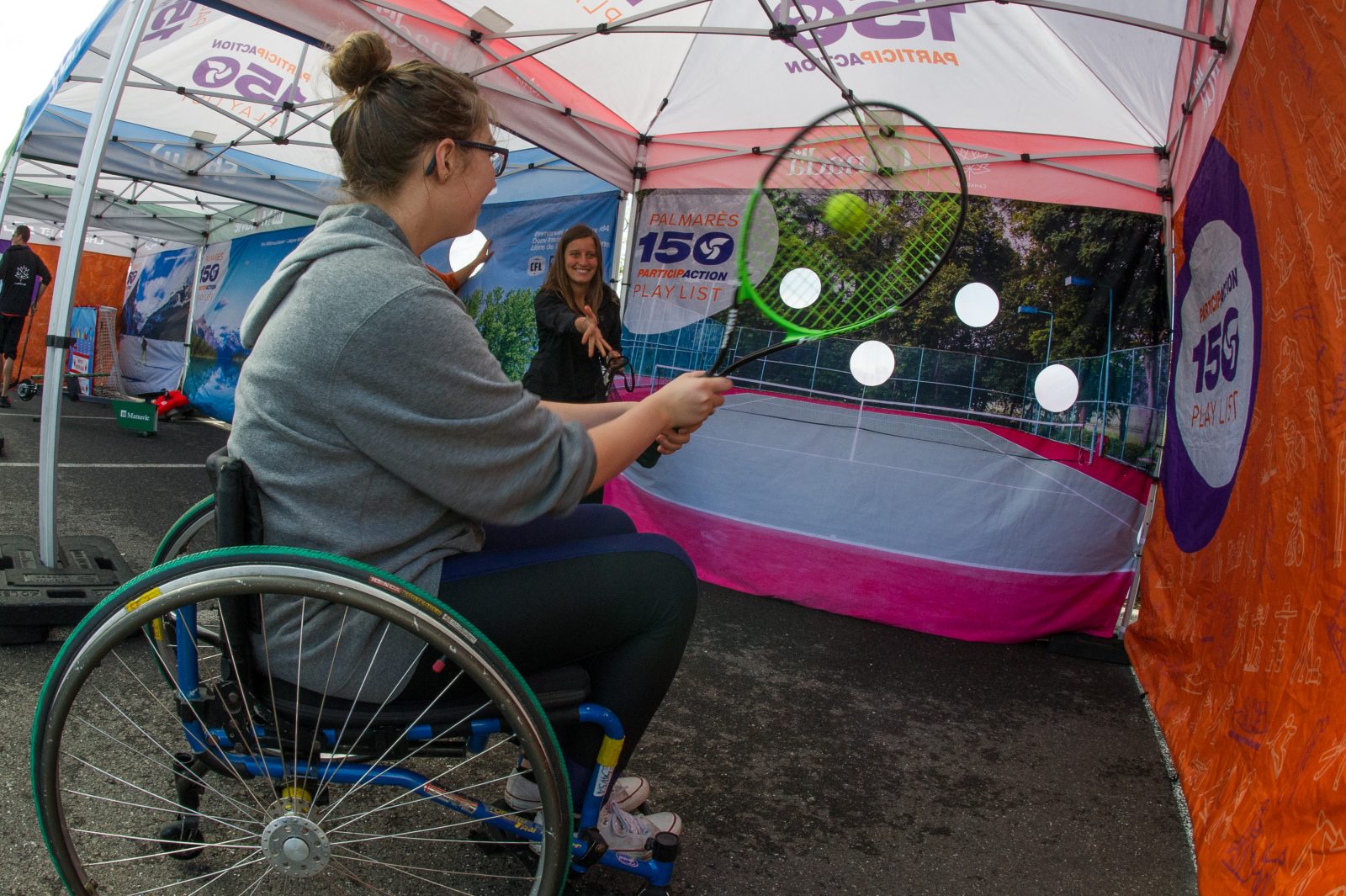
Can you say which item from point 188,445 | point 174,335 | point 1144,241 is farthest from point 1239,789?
point 174,335

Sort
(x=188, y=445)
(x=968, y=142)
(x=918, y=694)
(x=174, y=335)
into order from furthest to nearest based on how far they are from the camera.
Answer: (x=174, y=335) < (x=188, y=445) < (x=968, y=142) < (x=918, y=694)

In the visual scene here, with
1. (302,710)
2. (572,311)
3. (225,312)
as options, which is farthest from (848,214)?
(225,312)

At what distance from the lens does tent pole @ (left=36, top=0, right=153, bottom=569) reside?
111 inches

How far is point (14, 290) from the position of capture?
8.42 m

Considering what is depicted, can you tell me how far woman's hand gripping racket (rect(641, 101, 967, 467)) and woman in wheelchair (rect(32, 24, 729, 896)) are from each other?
24.8 inches

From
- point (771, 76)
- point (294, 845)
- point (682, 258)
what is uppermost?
point (771, 76)

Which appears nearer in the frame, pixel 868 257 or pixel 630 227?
pixel 868 257

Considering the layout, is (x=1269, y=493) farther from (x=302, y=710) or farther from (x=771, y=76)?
(x=771, y=76)

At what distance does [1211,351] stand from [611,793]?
2.49m

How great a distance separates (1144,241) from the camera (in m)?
3.75

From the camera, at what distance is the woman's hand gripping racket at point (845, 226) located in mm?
2014

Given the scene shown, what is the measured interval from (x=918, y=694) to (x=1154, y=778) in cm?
80

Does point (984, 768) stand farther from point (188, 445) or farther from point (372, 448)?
point (188, 445)

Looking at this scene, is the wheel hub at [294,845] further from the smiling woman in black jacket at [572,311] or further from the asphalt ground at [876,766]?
the smiling woman in black jacket at [572,311]
